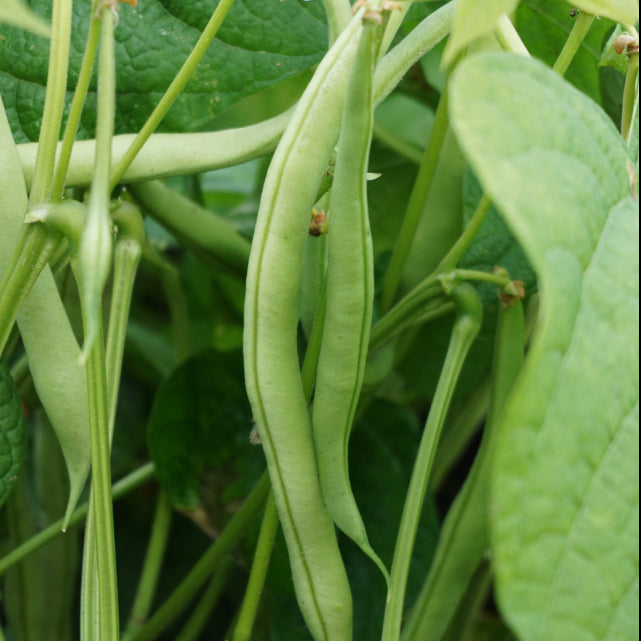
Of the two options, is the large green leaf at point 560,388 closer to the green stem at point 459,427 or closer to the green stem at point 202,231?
the green stem at point 202,231

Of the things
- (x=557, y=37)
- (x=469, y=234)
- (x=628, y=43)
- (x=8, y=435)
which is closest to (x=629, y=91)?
(x=628, y=43)

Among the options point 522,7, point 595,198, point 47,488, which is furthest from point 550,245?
point 47,488

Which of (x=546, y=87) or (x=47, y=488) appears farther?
(x=47, y=488)

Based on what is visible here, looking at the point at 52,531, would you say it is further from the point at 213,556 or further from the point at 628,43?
the point at 628,43

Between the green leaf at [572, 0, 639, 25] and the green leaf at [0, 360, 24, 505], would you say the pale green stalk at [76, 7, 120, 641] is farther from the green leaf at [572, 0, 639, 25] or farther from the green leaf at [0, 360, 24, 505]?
the green leaf at [572, 0, 639, 25]

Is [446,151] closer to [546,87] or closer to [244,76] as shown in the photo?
[244,76]

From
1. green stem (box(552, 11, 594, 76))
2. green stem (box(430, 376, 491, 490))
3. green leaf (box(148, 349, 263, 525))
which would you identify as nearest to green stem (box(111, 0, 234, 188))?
green stem (box(552, 11, 594, 76))
